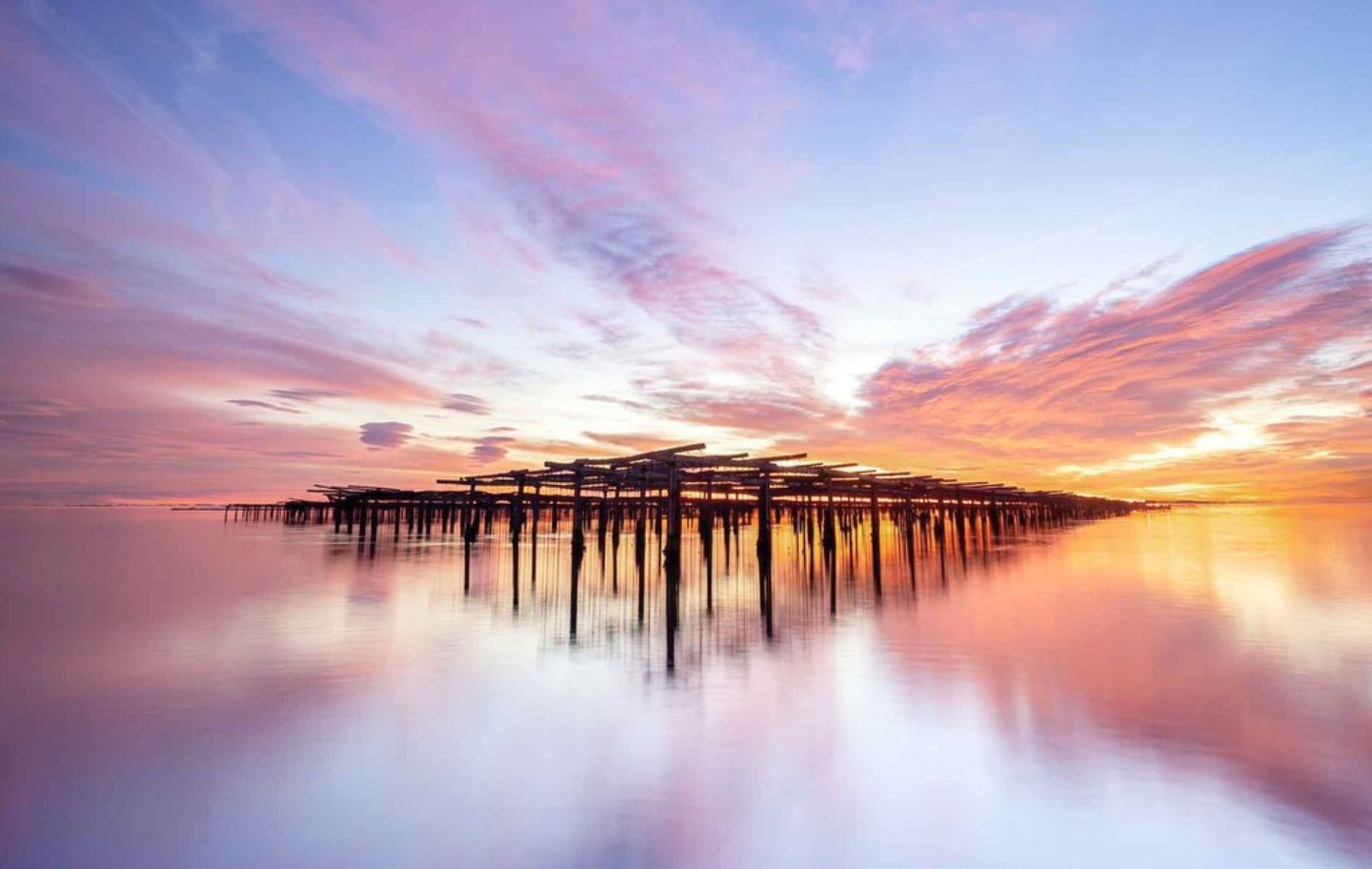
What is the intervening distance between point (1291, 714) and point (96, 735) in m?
17.3

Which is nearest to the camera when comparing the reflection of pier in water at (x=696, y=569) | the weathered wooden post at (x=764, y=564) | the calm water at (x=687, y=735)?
the calm water at (x=687, y=735)

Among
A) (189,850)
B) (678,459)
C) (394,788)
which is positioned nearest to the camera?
(189,850)

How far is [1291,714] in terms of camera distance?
32.7ft

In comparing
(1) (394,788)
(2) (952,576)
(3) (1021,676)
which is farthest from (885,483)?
(1) (394,788)

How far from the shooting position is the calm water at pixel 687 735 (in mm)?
6277

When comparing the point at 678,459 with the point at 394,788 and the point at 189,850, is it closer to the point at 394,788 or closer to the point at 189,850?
the point at 394,788

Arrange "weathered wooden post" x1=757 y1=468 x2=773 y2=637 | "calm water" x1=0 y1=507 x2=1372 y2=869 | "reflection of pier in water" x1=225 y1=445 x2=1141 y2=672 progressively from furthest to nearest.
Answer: "weathered wooden post" x1=757 y1=468 x2=773 y2=637
"reflection of pier in water" x1=225 y1=445 x2=1141 y2=672
"calm water" x1=0 y1=507 x2=1372 y2=869

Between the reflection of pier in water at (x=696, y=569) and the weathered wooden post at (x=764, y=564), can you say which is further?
the weathered wooden post at (x=764, y=564)

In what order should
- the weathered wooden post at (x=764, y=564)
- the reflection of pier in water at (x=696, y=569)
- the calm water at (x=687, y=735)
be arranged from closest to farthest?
1. the calm water at (x=687, y=735)
2. the reflection of pier in water at (x=696, y=569)
3. the weathered wooden post at (x=764, y=564)

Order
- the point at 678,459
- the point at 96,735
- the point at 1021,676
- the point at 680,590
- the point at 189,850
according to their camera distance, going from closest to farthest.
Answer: the point at 189,850
the point at 96,735
the point at 1021,676
the point at 678,459
the point at 680,590

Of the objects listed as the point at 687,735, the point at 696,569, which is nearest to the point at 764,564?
the point at 696,569

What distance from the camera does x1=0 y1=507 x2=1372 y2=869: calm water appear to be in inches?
247

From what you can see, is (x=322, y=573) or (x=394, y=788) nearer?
(x=394, y=788)

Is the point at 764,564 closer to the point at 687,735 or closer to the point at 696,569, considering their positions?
the point at 696,569
